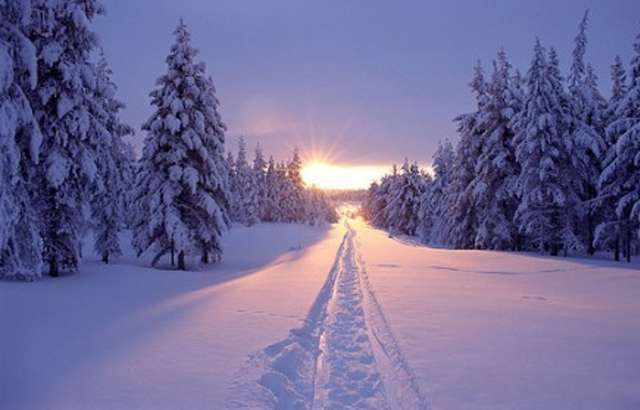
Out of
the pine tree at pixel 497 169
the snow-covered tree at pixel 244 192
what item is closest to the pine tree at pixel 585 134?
the pine tree at pixel 497 169

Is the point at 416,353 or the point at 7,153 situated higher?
the point at 7,153

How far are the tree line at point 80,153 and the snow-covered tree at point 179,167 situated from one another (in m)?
0.06

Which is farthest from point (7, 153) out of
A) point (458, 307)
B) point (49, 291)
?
point (458, 307)

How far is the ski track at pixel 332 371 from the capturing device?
17.1 ft

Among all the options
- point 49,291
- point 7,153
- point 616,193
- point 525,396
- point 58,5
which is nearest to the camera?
point 525,396

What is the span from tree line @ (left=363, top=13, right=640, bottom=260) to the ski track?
19.5m

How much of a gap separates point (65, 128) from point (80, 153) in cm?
106

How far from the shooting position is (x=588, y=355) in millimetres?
6621

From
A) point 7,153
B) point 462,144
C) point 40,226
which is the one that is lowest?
point 40,226

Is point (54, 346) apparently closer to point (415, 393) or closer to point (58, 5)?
point (415, 393)

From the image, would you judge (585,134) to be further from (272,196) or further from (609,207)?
(272,196)

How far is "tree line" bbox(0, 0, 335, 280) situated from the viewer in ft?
31.0

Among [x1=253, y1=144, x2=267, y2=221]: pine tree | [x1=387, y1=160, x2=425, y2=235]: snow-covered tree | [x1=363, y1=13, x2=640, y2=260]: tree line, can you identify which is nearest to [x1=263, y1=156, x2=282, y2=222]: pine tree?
[x1=253, y1=144, x2=267, y2=221]: pine tree

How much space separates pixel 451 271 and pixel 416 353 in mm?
12634
